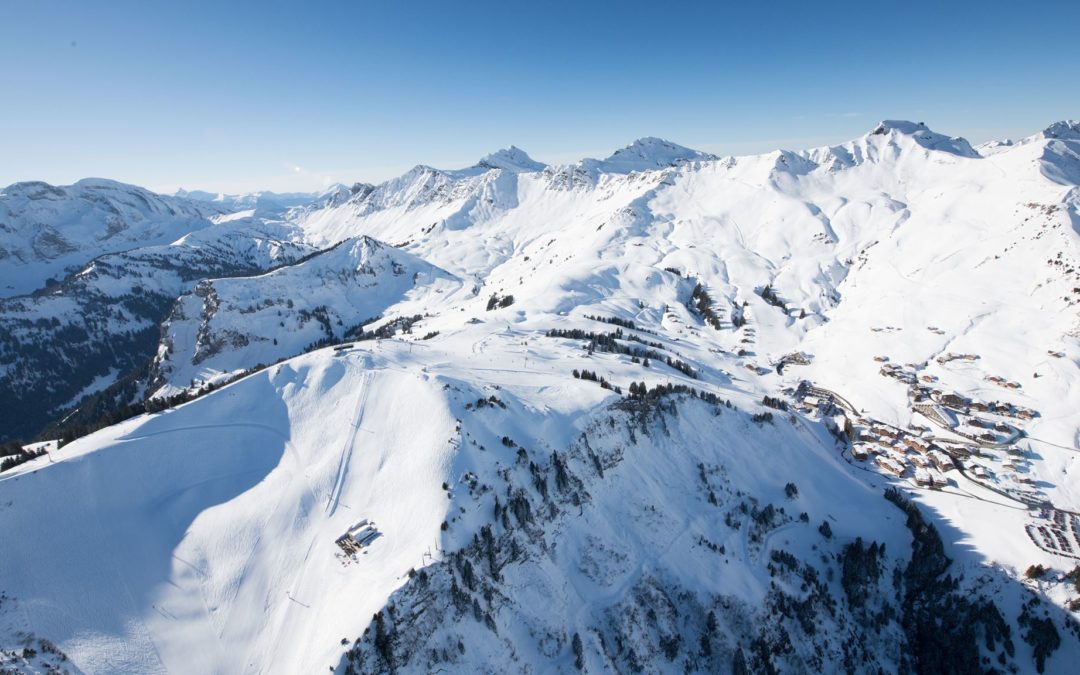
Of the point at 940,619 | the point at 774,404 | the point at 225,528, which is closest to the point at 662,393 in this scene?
the point at 774,404

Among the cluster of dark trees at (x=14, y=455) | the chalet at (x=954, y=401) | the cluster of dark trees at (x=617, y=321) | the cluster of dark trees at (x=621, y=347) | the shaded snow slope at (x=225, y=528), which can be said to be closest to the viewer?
the shaded snow slope at (x=225, y=528)

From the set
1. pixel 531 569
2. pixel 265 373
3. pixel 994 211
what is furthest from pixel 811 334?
pixel 265 373

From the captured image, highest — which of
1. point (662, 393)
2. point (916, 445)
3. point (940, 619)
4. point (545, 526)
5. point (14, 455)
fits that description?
point (662, 393)

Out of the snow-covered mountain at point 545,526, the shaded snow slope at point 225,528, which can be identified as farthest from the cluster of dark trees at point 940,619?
the shaded snow slope at point 225,528

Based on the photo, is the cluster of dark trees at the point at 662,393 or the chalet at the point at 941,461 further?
the chalet at the point at 941,461

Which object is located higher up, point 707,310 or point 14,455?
point 707,310

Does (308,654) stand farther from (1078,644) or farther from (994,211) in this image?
(994,211)

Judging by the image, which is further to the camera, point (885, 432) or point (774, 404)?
point (774, 404)

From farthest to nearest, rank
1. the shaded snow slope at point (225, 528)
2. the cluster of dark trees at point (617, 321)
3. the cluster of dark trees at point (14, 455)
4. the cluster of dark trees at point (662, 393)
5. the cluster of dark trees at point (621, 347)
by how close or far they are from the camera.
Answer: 1. the cluster of dark trees at point (617, 321)
2. the cluster of dark trees at point (621, 347)
3. the cluster of dark trees at point (662, 393)
4. the cluster of dark trees at point (14, 455)
5. the shaded snow slope at point (225, 528)

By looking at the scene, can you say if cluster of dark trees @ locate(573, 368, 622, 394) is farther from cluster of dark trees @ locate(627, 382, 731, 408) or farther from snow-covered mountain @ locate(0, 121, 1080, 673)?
cluster of dark trees @ locate(627, 382, 731, 408)

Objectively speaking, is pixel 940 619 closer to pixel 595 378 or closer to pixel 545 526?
pixel 545 526

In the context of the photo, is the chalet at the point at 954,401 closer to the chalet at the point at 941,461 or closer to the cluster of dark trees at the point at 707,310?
the chalet at the point at 941,461
